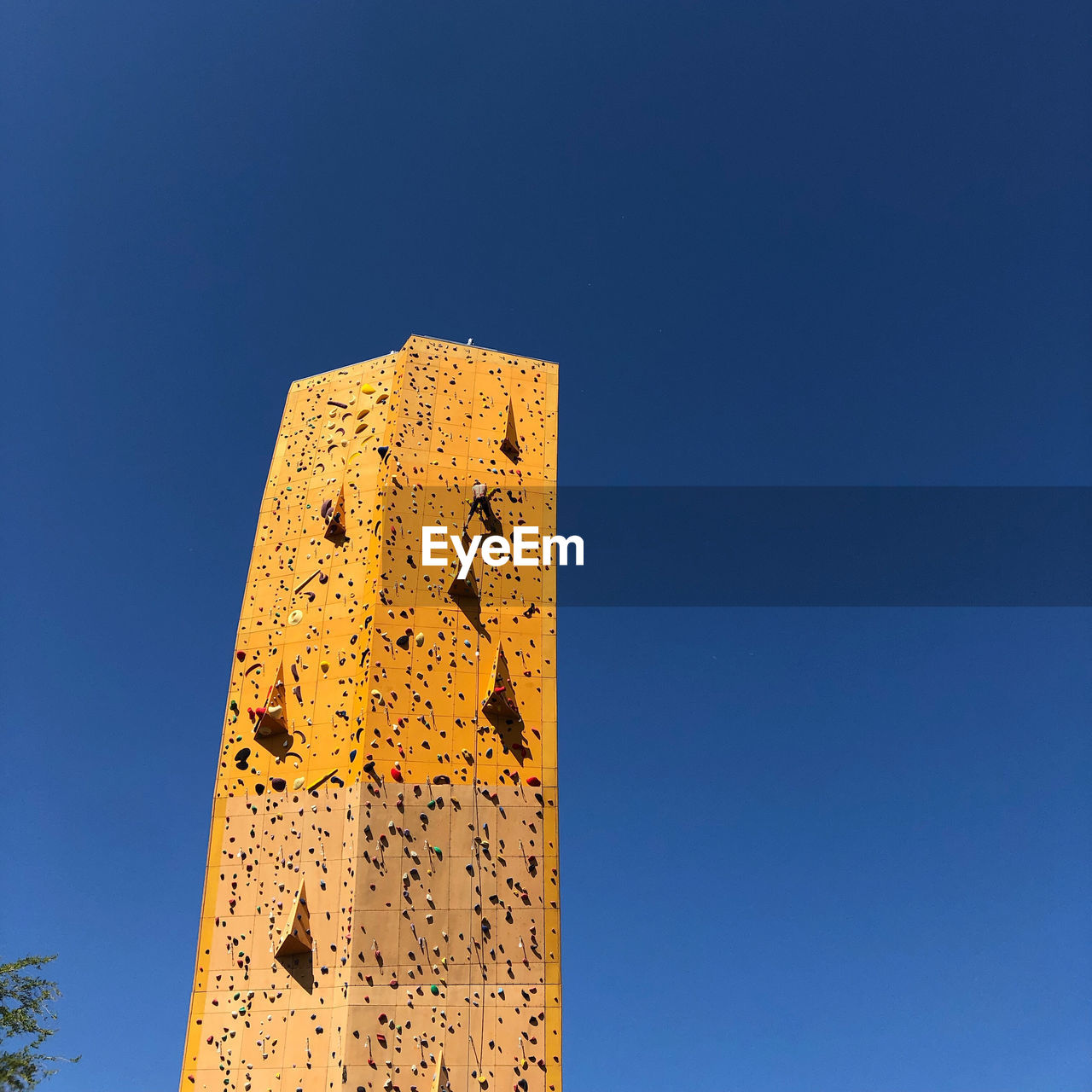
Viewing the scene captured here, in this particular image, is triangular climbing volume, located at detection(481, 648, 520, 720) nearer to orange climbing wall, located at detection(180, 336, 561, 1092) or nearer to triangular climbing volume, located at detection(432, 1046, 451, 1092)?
orange climbing wall, located at detection(180, 336, 561, 1092)

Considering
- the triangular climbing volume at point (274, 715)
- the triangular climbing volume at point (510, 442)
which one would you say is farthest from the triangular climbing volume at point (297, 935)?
the triangular climbing volume at point (510, 442)

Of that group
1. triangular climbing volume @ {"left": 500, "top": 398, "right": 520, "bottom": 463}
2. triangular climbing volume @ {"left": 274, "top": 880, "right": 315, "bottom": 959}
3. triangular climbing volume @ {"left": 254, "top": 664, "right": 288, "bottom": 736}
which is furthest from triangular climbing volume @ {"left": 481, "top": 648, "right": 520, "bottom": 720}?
triangular climbing volume @ {"left": 500, "top": 398, "right": 520, "bottom": 463}

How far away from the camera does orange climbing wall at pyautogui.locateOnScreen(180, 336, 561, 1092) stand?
1930 cm

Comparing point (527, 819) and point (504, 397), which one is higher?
point (504, 397)

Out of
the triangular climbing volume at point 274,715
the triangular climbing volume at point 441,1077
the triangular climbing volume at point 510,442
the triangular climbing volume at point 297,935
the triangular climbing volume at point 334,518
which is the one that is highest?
the triangular climbing volume at point 510,442

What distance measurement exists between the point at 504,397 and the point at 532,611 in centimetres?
713

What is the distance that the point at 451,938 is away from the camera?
2008cm

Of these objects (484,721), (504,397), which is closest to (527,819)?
(484,721)

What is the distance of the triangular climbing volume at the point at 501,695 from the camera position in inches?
883

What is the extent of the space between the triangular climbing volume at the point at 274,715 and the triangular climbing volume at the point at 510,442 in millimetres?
8947

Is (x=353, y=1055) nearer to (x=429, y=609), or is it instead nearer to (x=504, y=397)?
(x=429, y=609)

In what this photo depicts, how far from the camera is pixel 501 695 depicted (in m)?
22.4

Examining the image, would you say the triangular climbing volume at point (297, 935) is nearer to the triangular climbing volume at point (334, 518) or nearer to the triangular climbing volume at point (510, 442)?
the triangular climbing volume at point (334, 518)

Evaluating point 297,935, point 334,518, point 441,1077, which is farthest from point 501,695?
point 441,1077
